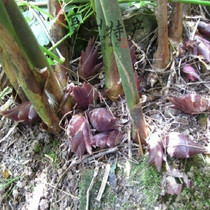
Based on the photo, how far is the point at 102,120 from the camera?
75 centimetres

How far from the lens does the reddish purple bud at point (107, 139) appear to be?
29.2 inches

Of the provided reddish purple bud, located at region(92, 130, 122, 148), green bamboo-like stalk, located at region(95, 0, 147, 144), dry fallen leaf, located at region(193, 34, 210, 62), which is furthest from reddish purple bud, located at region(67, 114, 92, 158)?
dry fallen leaf, located at region(193, 34, 210, 62)

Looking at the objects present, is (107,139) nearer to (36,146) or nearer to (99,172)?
(99,172)

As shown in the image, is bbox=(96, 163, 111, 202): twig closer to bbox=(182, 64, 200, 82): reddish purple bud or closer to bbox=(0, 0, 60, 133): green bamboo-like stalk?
bbox=(0, 0, 60, 133): green bamboo-like stalk

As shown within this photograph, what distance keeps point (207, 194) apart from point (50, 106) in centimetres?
50

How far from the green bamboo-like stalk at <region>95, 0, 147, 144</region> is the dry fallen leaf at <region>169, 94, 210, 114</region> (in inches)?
5.2

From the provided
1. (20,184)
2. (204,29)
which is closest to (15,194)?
(20,184)

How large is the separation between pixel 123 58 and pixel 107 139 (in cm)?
26

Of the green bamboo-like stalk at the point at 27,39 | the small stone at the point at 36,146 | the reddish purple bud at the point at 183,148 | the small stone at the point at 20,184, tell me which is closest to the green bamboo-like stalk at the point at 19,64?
the green bamboo-like stalk at the point at 27,39

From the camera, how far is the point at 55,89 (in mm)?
796

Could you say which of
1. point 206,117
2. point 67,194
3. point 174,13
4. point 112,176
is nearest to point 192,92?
point 206,117

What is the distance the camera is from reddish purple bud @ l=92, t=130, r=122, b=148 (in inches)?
29.2

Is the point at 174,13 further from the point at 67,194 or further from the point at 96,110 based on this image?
the point at 67,194

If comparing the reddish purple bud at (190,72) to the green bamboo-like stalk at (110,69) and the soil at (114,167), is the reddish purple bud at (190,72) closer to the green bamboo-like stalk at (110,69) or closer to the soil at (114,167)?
the soil at (114,167)
